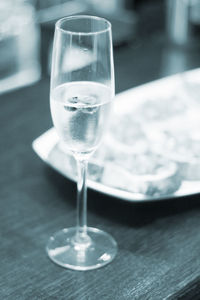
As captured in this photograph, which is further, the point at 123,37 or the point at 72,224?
the point at 123,37

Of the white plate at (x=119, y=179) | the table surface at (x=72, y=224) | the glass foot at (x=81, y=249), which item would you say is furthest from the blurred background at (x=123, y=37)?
the glass foot at (x=81, y=249)

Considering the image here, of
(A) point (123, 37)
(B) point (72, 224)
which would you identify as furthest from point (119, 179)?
(A) point (123, 37)

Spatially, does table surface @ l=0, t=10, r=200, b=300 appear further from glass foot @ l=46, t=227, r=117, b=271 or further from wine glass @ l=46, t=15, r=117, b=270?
wine glass @ l=46, t=15, r=117, b=270

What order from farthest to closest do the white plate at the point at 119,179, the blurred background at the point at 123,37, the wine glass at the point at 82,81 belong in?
the blurred background at the point at 123,37
the white plate at the point at 119,179
the wine glass at the point at 82,81

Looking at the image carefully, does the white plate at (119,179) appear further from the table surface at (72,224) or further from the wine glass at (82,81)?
the wine glass at (82,81)

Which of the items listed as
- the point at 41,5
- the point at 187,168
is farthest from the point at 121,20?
the point at 187,168

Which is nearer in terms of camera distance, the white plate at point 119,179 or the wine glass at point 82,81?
the wine glass at point 82,81

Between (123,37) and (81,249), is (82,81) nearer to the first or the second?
(81,249)
